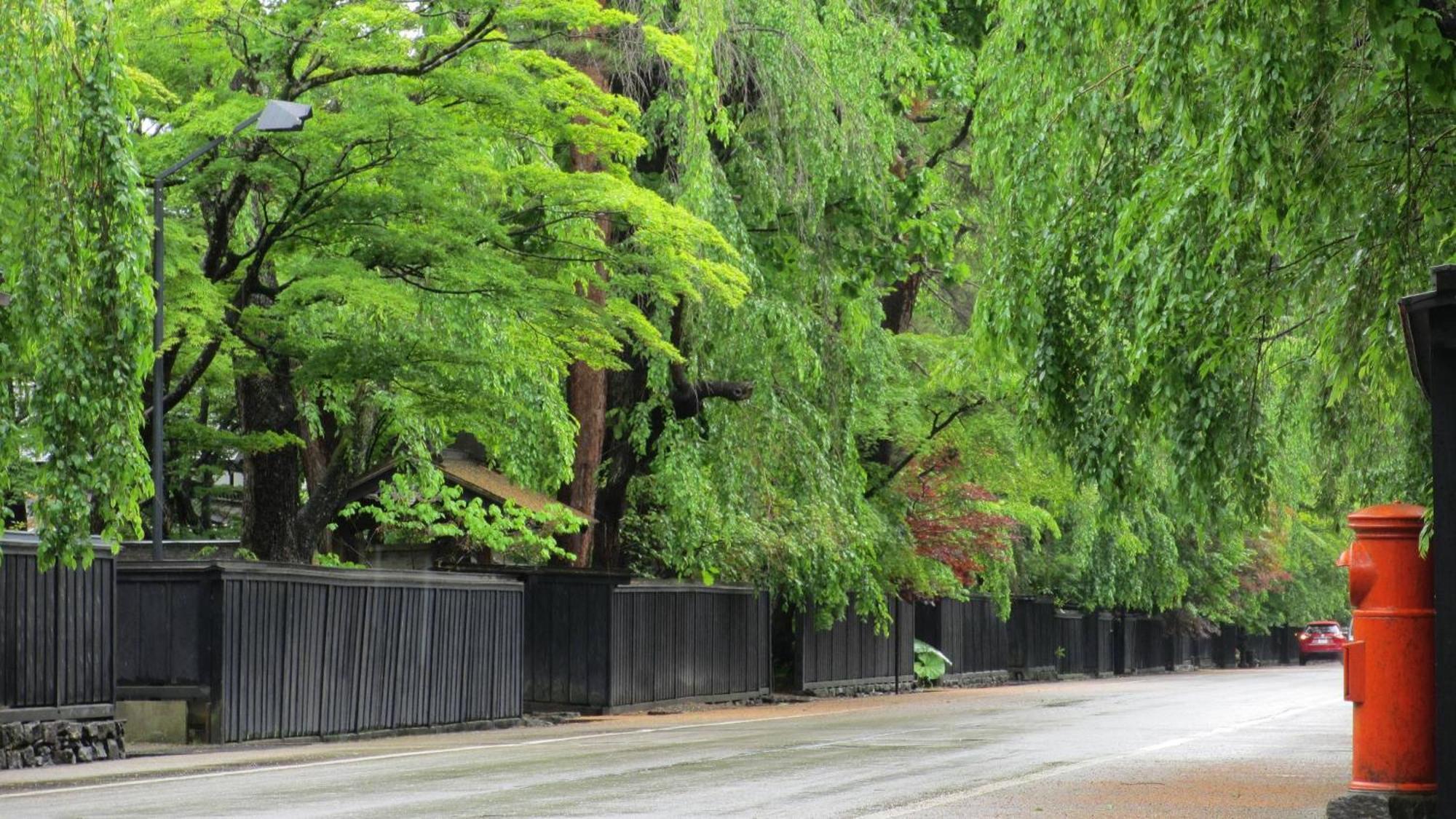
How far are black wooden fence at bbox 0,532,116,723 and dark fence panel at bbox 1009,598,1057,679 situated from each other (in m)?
34.1

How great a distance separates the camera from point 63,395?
12.6m

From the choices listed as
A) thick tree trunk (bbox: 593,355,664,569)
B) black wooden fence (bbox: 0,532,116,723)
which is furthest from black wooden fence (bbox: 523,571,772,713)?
black wooden fence (bbox: 0,532,116,723)

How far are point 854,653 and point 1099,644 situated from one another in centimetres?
2206

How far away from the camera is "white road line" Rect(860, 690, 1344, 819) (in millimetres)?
10603

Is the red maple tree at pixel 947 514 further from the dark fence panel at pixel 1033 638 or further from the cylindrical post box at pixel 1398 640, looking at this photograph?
the cylindrical post box at pixel 1398 640

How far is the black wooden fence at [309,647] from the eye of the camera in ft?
63.6

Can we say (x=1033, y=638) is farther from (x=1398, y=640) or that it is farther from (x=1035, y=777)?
(x=1398, y=640)

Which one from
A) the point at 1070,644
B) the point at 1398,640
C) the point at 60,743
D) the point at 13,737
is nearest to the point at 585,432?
the point at 60,743

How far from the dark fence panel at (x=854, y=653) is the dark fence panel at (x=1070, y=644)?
504 inches

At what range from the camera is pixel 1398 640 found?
8.06 meters

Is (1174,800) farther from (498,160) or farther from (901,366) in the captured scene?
(901,366)

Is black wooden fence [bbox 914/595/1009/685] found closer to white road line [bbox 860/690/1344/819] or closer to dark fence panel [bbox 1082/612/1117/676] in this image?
dark fence panel [bbox 1082/612/1117/676]

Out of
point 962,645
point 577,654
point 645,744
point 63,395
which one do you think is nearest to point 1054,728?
point 645,744

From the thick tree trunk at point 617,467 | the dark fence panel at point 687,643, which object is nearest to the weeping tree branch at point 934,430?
the dark fence panel at point 687,643
